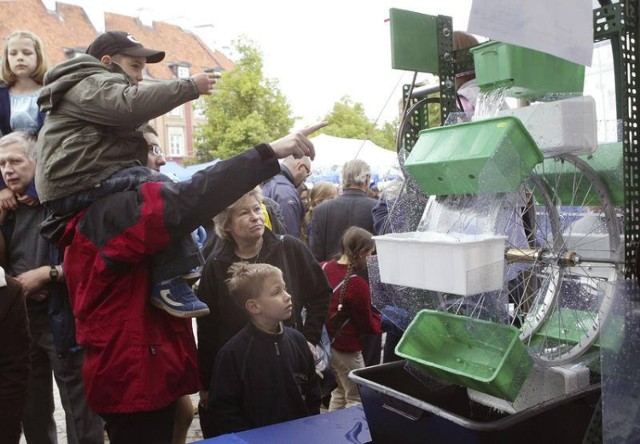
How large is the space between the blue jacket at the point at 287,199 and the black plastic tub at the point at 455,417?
8.62 feet

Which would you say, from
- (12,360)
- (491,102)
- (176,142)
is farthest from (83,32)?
(491,102)

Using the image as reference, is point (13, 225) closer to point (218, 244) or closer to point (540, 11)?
point (218, 244)

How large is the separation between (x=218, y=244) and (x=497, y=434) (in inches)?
75.2

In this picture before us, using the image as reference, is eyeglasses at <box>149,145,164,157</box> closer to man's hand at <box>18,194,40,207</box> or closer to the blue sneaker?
man's hand at <box>18,194,40,207</box>

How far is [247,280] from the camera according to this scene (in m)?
2.45

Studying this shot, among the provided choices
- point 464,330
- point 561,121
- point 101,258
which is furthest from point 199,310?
point 561,121

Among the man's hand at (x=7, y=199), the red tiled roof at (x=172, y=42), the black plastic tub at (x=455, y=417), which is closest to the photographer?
the black plastic tub at (x=455, y=417)

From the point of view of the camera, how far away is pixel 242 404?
7.40 feet

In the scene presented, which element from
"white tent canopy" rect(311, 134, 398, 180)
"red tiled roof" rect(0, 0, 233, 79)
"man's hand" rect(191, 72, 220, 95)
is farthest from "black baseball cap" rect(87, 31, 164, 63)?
"red tiled roof" rect(0, 0, 233, 79)

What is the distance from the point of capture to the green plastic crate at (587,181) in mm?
1313

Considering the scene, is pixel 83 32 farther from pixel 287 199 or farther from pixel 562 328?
pixel 562 328

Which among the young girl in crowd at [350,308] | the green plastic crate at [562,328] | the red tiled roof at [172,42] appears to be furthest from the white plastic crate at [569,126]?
the red tiled roof at [172,42]

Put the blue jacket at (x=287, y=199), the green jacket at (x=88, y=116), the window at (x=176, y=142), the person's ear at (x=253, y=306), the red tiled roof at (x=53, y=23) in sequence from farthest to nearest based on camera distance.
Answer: the window at (x=176, y=142) → the red tiled roof at (x=53, y=23) → the blue jacket at (x=287, y=199) → the person's ear at (x=253, y=306) → the green jacket at (x=88, y=116)

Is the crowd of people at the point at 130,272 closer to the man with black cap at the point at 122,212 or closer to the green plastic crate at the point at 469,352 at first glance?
the man with black cap at the point at 122,212
